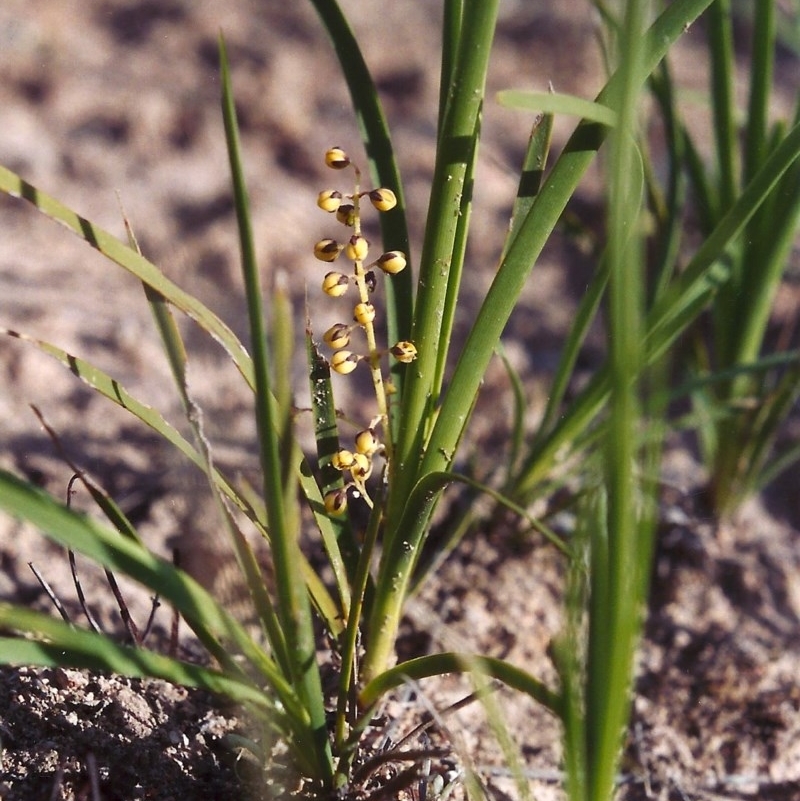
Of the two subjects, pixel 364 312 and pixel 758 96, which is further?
pixel 758 96

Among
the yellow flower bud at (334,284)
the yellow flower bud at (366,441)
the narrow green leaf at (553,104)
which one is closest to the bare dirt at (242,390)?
the yellow flower bud at (334,284)

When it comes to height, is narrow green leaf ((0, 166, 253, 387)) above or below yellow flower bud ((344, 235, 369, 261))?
below

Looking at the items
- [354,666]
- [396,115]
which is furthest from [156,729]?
[396,115]

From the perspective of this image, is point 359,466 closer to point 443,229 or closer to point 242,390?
point 443,229

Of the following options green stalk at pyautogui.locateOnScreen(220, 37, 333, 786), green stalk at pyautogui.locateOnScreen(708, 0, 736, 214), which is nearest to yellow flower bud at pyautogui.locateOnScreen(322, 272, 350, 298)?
green stalk at pyautogui.locateOnScreen(220, 37, 333, 786)

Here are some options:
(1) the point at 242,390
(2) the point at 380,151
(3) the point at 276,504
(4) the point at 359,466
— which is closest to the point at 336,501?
(4) the point at 359,466

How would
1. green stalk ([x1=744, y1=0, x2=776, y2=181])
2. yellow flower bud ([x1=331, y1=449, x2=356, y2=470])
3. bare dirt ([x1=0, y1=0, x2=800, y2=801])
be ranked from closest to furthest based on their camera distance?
yellow flower bud ([x1=331, y1=449, x2=356, y2=470]) → bare dirt ([x1=0, y1=0, x2=800, y2=801]) → green stalk ([x1=744, y1=0, x2=776, y2=181])

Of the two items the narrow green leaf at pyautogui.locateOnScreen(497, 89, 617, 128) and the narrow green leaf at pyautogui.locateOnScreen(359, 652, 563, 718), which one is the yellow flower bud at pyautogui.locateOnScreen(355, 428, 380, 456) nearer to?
the narrow green leaf at pyautogui.locateOnScreen(359, 652, 563, 718)
